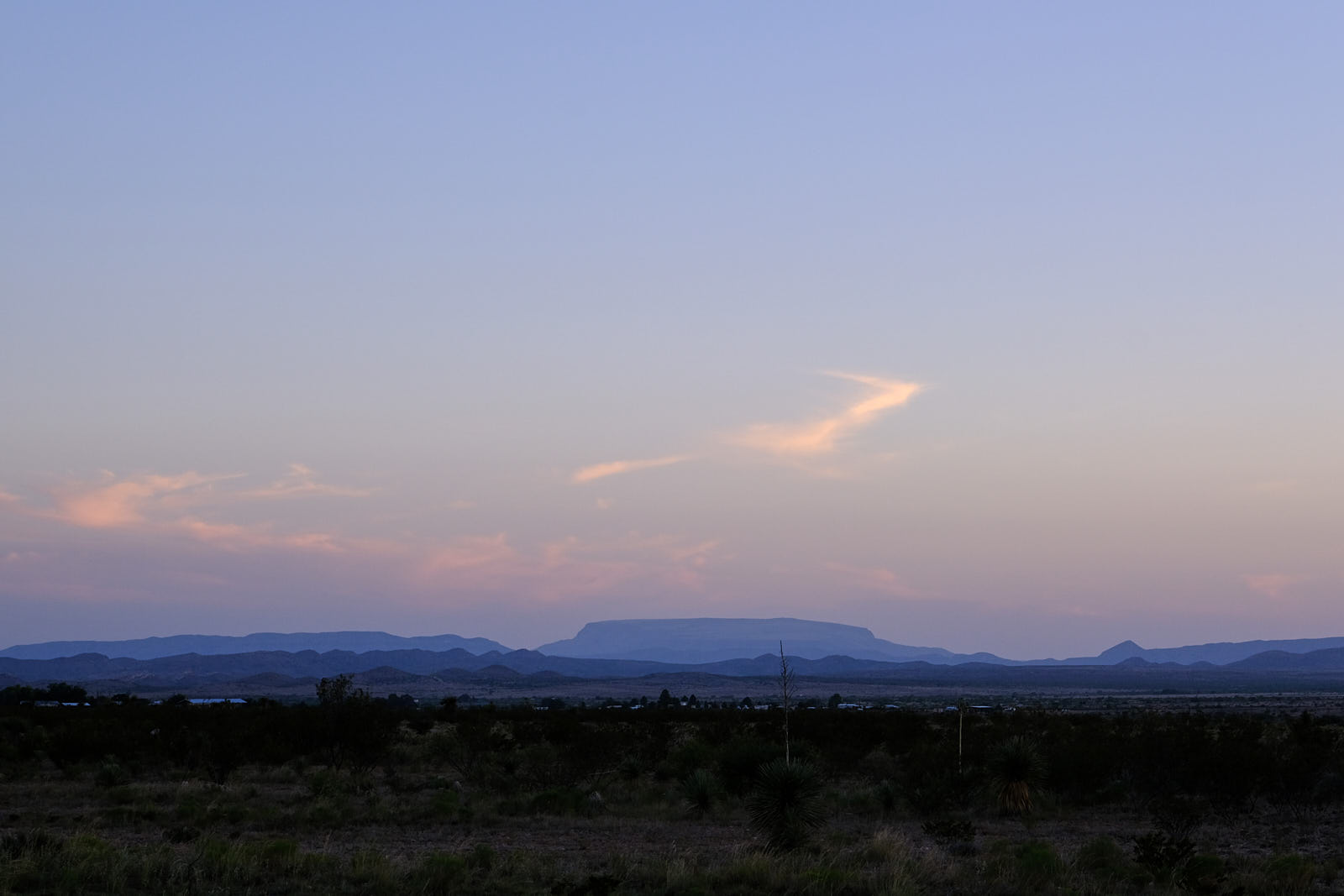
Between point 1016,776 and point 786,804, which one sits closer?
point 786,804

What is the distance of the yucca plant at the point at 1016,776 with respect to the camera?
22.8 metres

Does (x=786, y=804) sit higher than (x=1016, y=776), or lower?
higher

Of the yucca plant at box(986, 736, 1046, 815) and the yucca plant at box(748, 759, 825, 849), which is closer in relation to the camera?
the yucca plant at box(748, 759, 825, 849)

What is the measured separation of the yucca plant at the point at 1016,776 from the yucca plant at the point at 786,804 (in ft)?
25.3

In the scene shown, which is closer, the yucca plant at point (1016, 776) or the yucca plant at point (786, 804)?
the yucca plant at point (786, 804)

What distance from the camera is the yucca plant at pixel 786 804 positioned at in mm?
16219

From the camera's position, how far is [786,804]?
1634 centimetres

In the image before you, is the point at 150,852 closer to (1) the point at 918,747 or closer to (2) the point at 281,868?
(2) the point at 281,868

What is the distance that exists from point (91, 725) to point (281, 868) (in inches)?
976

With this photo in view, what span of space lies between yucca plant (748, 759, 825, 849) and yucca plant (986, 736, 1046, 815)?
25.3 feet

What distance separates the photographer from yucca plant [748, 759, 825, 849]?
16.2 m

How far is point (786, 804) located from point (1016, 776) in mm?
8307

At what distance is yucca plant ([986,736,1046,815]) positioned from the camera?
22.8m

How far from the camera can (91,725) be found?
35.1m
